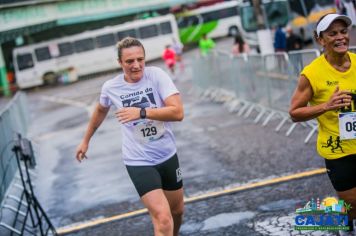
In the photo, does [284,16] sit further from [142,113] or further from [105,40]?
[142,113]

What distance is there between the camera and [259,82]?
12.8 m

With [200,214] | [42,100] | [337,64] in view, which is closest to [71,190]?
[200,214]

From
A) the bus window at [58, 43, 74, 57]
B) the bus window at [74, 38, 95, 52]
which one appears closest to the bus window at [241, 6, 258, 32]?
the bus window at [74, 38, 95, 52]

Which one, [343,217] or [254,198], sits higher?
[343,217]

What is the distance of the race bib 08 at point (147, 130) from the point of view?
4609 mm

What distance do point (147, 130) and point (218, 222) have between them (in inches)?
82.4

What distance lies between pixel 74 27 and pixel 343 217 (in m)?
41.5

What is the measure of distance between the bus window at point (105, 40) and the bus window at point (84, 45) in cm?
42

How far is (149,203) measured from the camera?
4.47 meters

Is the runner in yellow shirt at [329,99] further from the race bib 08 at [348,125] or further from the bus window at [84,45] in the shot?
the bus window at [84,45]

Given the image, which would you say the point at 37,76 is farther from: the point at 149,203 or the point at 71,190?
the point at 149,203

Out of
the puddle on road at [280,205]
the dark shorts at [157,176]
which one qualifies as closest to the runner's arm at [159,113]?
the dark shorts at [157,176]

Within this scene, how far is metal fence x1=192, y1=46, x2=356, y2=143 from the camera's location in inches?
415

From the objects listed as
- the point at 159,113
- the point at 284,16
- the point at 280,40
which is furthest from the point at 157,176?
the point at 284,16
